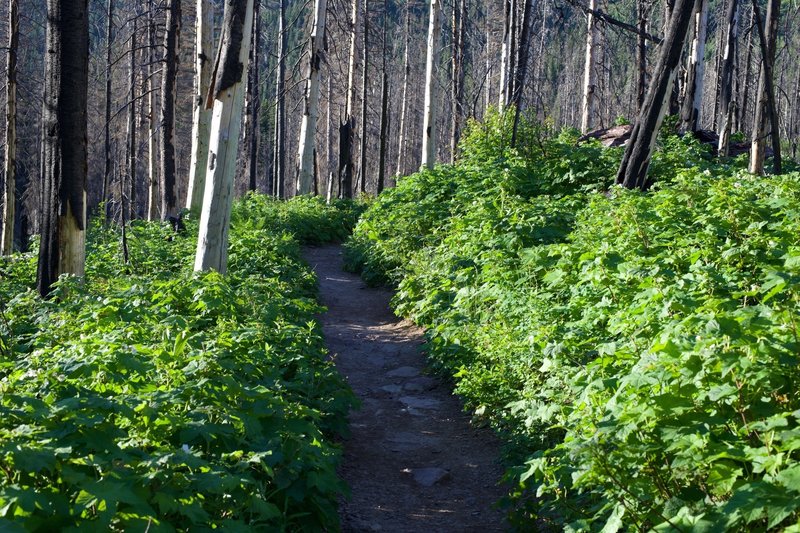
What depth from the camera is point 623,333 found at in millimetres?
5102

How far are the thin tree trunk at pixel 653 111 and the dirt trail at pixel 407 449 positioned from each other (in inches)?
162

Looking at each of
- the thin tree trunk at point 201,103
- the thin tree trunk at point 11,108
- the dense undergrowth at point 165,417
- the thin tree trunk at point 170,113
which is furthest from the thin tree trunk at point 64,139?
the thin tree trunk at point 11,108

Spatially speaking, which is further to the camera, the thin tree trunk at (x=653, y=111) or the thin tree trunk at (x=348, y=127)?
the thin tree trunk at (x=348, y=127)

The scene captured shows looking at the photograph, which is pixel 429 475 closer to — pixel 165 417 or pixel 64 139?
pixel 165 417

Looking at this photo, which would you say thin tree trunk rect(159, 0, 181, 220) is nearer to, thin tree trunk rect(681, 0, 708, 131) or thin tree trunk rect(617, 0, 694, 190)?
thin tree trunk rect(617, 0, 694, 190)

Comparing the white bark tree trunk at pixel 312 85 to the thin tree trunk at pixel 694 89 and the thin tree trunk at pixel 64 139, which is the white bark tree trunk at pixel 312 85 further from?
the thin tree trunk at pixel 64 139

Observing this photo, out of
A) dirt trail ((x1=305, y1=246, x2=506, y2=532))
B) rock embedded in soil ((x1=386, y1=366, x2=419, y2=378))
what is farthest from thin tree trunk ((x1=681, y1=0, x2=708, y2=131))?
rock embedded in soil ((x1=386, y1=366, x2=419, y2=378))

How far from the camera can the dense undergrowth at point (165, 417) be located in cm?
269

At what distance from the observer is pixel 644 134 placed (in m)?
10.8

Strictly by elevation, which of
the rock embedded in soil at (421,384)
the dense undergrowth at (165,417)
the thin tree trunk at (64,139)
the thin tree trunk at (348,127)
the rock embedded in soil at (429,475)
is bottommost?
the rock embedded in soil at (429,475)

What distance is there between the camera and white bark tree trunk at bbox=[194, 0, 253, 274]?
8.55 m

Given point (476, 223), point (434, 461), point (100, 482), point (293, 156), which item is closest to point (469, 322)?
point (434, 461)

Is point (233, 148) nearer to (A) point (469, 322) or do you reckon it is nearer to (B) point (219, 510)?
(A) point (469, 322)

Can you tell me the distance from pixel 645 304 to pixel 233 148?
558cm
